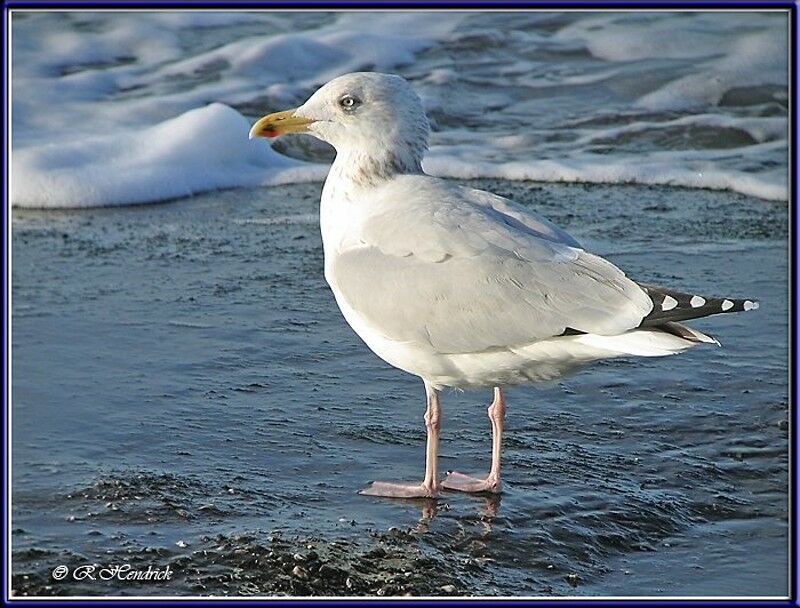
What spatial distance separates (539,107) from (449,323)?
23.0 ft

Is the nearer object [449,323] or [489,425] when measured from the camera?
[449,323]

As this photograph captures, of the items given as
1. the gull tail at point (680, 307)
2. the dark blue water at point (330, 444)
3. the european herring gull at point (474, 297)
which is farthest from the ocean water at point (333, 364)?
the gull tail at point (680, 307)

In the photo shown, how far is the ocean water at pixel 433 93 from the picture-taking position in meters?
9.48

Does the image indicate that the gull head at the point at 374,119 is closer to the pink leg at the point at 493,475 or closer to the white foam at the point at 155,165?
the pink leg at the point at 493,475

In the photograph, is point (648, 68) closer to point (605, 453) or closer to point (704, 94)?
point (704, 94)

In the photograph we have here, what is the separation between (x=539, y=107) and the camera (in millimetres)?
11320

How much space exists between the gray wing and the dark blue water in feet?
2.31

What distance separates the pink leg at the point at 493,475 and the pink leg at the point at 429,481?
0.30ft

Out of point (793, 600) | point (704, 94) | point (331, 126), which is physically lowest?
point (793, 600)

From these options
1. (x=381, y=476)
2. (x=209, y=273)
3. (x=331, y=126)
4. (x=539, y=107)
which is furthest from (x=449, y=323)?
(x=539, y=107)

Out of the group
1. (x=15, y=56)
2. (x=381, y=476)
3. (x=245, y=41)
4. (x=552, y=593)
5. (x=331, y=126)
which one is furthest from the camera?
(x=245, y=41)

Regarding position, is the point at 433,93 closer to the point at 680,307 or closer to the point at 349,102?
the point at 349,102

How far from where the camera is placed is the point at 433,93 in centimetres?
1170

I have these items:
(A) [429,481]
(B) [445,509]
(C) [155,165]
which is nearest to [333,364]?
(A) [429,481]
